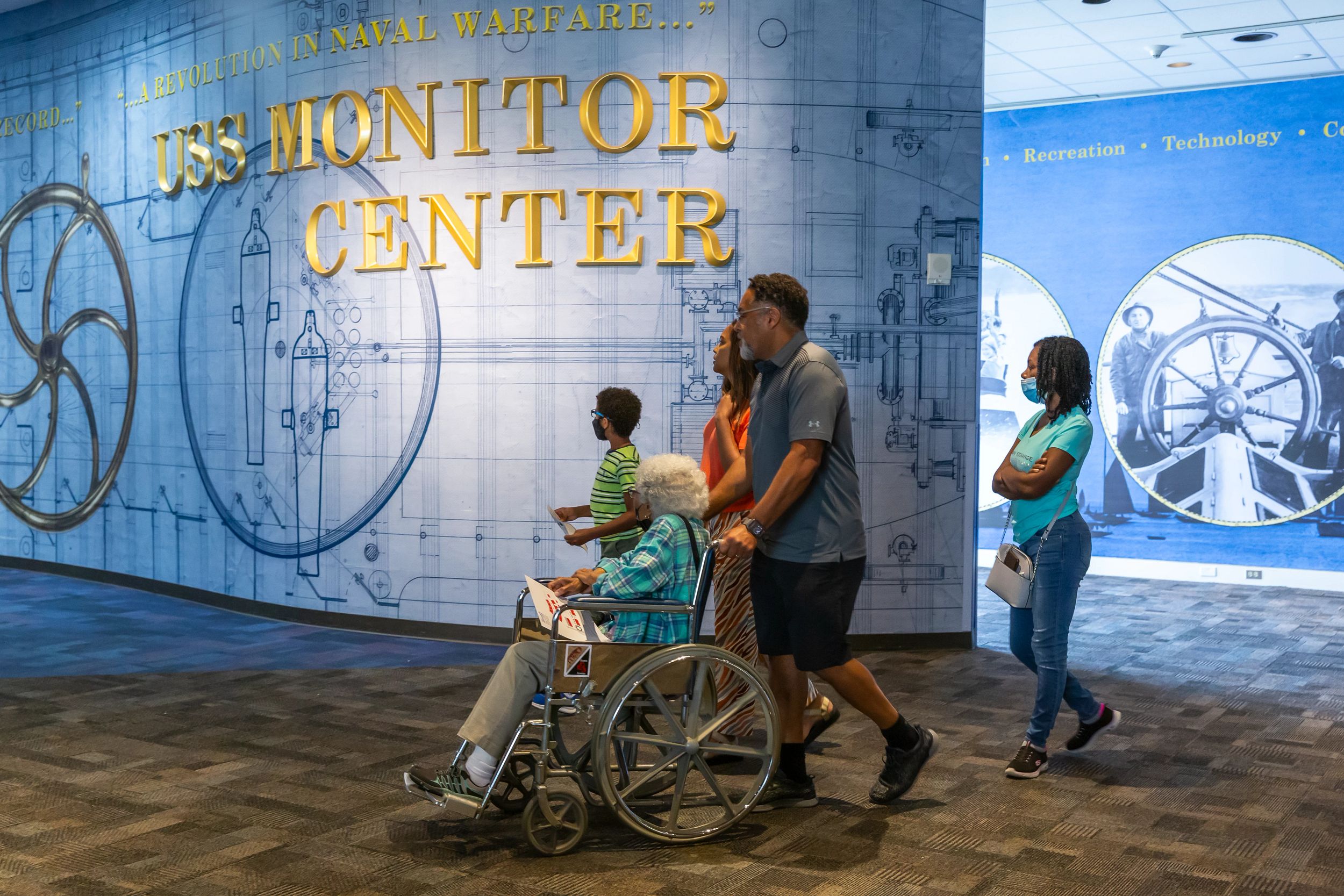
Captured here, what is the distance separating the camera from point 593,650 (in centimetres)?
315

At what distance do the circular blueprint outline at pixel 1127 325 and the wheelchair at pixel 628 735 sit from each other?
648cm

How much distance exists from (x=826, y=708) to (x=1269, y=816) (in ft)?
4.42

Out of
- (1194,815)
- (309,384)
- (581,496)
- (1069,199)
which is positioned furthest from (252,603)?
(1069,199)

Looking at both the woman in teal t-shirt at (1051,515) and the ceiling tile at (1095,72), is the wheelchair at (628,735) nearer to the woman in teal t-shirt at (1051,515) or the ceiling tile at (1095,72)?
the woman in teal t-shirt at (1051,515)

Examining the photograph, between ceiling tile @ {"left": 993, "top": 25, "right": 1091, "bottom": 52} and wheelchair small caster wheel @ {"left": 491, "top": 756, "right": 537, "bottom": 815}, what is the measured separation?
6019 millimetres

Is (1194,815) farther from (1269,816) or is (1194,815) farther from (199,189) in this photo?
(199,189)

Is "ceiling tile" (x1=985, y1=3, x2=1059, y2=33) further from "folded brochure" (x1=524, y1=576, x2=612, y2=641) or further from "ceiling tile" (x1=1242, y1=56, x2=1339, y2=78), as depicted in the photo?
"folded brochure" (x1=524, y1=576, x2=612, y2=641)

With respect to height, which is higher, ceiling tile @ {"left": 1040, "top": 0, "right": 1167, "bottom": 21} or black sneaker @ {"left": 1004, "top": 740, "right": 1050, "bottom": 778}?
ceiling tile @ {"left": 1040, "top": 0, "right": 1167, "bottom": 21}

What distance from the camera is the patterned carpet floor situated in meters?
2.98

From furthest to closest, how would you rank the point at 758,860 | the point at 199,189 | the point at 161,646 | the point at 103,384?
the point at 103,384
the point at 199,189
the point at 161,646
the point at 758,860

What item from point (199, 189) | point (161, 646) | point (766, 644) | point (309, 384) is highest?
point (199, 189)

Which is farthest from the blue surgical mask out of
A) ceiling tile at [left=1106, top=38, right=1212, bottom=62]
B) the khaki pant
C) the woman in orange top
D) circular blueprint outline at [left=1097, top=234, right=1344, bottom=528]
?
circular blueprint outline at [left=1097, top=234, right=1344, bottom=528]

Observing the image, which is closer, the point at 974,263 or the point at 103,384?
the point at 974,263

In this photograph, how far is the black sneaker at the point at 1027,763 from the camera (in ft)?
12.6
